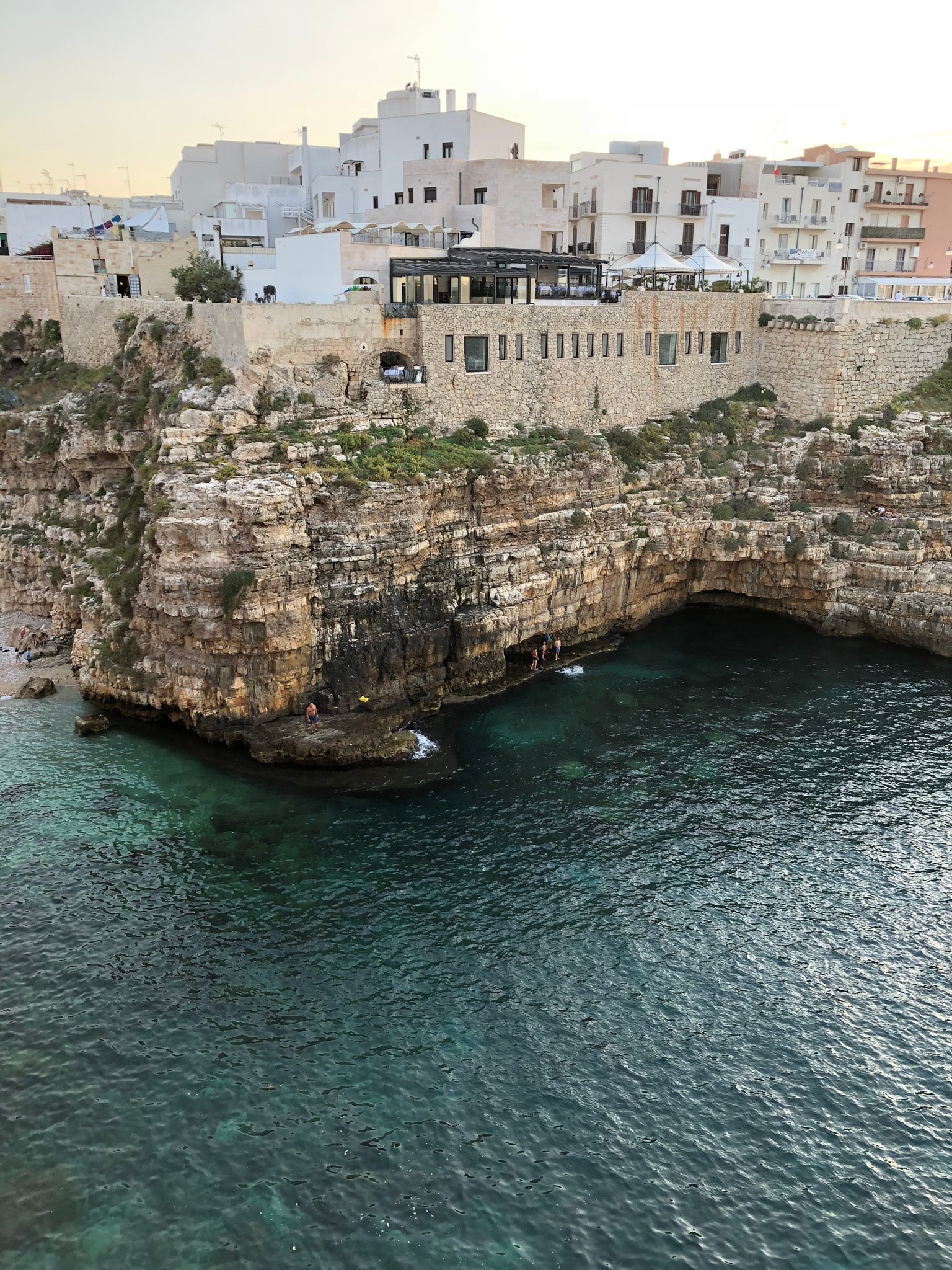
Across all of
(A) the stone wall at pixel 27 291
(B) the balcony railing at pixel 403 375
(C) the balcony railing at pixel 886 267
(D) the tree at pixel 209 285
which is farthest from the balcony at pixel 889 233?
(A) the stone wall at pixel 27 291

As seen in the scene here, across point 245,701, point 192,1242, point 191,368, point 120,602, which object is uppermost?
A: point 191,368

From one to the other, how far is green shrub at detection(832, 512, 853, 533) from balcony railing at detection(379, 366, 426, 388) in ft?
69.2

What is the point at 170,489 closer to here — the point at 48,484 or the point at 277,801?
the point at 277,801

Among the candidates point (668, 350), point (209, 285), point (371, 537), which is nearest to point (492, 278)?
point (668, 350)

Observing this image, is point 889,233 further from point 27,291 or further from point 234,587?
point 234,587

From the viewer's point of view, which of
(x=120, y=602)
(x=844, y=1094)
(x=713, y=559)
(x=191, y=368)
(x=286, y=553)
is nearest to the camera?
(x=844, y=1094)

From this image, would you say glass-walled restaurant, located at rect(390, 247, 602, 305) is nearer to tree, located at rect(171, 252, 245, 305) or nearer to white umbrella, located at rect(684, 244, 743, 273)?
white umbrella, located at rect(684, 244, 743, 273)

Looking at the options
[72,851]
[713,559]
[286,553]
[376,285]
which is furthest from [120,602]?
[713,559]

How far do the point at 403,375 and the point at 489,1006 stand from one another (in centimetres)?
2709

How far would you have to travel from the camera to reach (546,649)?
1639 inches

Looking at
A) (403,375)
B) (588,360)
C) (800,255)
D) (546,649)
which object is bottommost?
(546,649)

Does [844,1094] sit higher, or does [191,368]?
[191,368]

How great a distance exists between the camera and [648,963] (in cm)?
2458

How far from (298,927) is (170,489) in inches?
635
